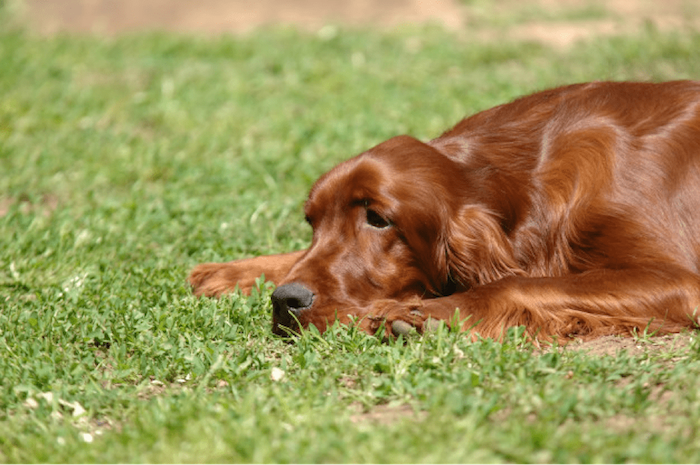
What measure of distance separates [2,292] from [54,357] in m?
1.04

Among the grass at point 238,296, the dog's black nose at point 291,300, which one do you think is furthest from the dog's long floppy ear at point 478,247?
the dog's black nose at point 291,300

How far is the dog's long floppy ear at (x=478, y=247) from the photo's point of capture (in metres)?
3.37

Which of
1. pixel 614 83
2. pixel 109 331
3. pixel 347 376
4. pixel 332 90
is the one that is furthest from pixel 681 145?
pixel 332 90

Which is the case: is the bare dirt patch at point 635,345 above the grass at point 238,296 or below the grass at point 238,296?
below

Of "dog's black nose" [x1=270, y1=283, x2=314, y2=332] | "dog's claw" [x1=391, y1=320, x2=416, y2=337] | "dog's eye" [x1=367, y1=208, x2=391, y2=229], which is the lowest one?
"dog's claw" [x1=391, y1=320, x2=416, y2=337]

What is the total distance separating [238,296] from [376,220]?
0.72m

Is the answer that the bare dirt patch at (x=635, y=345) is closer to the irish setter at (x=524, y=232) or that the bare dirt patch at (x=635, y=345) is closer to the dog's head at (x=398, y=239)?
the irish setter at (x=524, y=232)

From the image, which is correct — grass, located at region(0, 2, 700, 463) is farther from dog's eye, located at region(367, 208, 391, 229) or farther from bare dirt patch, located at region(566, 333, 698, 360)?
dog's eye, located at region(367, 208, 391, 229)

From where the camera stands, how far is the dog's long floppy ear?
11.1ft

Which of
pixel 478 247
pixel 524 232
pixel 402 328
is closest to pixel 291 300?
pixel 402 328

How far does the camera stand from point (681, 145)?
3453 mm

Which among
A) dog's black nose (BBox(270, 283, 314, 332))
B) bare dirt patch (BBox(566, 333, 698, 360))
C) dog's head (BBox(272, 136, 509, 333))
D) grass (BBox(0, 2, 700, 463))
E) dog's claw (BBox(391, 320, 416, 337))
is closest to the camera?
grass (BBox(0, 2, 700, 463))

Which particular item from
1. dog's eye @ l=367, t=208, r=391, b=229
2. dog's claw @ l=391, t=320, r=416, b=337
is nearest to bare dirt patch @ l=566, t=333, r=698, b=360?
dog's claw @ l=391, t=320, r=416, b=337

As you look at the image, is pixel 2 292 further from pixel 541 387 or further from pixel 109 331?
pixel 541 387
